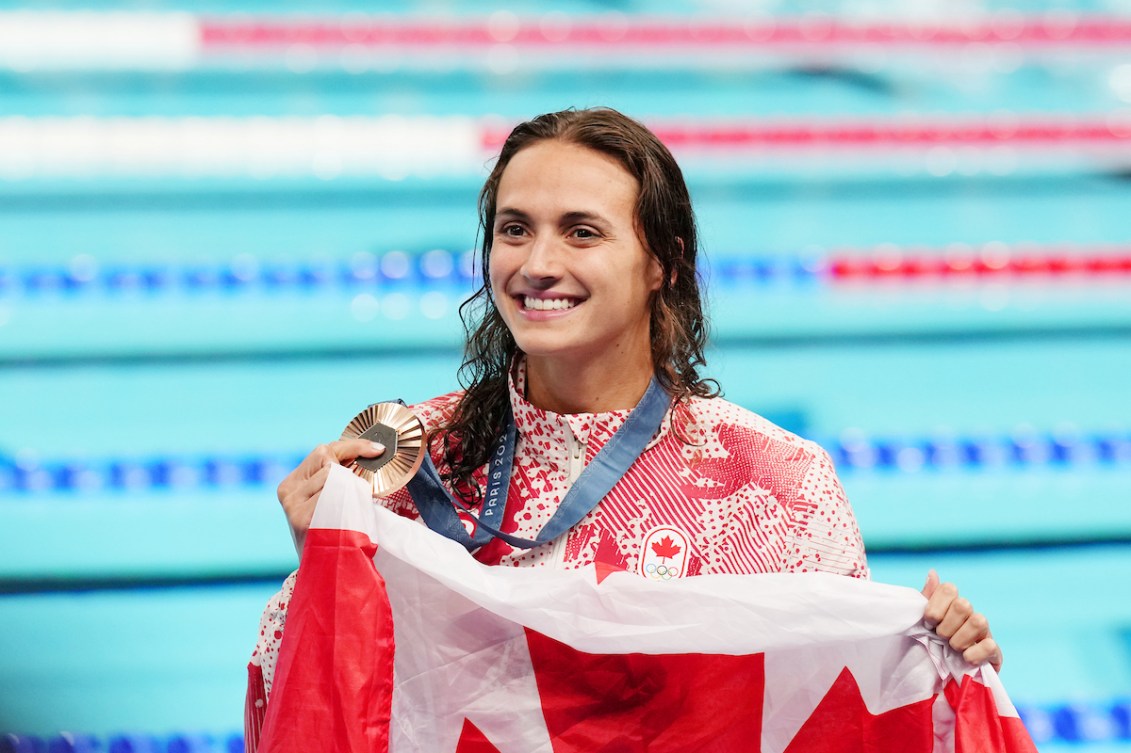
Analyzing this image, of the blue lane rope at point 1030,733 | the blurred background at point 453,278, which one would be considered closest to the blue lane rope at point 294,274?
the blurred background at point 453,278

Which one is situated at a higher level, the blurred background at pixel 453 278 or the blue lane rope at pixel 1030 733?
the blurred background at pixel 453 278

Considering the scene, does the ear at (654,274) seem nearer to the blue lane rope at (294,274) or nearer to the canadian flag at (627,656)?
the canadian flag at (627,656)

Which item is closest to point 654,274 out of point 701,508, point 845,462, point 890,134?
point 701,508

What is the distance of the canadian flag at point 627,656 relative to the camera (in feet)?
4.52

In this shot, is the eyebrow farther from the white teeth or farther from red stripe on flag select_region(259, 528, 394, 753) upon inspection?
red stripe on flag select_region(259, 528, 394, 753)

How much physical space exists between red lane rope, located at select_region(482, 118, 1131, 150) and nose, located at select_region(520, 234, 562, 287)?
3.21 m

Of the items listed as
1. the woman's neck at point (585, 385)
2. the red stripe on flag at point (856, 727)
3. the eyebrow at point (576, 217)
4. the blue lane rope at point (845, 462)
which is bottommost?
the blue lane rope at point (845, 462)

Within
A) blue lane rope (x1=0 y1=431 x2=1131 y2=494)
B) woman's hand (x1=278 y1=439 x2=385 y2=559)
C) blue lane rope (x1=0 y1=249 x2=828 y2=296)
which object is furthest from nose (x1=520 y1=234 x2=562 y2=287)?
blue lane rope (x1=0 y1=249 x2=828 y2=296)

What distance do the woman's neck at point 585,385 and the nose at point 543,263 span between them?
119 millimetres

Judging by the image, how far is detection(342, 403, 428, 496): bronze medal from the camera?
4.47ft

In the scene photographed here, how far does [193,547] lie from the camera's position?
2.90 metres

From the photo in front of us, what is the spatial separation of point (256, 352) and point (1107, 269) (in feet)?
8.63

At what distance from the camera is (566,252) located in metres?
1.41

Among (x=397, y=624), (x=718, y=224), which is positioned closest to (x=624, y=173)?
(x=397, y=624)
